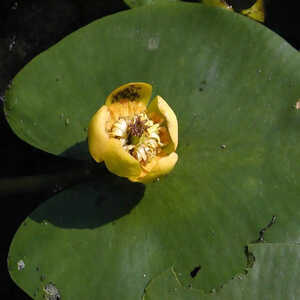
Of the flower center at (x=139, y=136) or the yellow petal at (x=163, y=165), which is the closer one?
the yellow petal at (x=163, y=165)

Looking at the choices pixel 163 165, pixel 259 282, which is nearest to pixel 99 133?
pixel 163 165

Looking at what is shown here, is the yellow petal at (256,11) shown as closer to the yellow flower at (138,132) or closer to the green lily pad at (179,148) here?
the green lily pad at (179,148)

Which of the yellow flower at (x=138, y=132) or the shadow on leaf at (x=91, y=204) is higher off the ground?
the yellow flower at (x=138, y=132)

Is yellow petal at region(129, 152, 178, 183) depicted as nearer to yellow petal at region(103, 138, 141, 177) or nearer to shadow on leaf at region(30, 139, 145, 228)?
yellow petal at region(103, 138, 141, 177)

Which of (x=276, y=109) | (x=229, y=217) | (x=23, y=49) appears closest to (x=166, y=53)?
(x=276, y=109)

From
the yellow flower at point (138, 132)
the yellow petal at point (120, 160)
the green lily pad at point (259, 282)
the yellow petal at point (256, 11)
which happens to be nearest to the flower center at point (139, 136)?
the yellow flower at point (138, 132)

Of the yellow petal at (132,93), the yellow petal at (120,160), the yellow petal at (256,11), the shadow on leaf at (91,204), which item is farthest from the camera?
the yellow petal at (256,11)

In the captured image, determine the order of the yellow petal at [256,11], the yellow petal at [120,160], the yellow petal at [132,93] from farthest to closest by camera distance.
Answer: the yellow petal at [256,11], the yellow petal at [132,93], the yellow petal at [120,160]

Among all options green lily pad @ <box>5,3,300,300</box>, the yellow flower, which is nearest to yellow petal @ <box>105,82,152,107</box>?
the yellow flower
